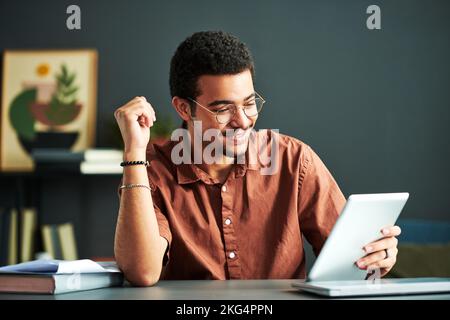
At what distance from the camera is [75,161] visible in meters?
3.10

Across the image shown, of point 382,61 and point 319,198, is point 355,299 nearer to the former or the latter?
point 319,198

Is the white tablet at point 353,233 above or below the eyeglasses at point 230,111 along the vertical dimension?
below

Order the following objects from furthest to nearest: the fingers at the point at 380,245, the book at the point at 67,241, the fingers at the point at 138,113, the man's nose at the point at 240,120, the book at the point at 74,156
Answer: the book at the point at 67,241, the book at the point at 74,156, the man's nose at the point at 240,120, the fingers at the point at 138,113, the fingers at the point at 380,245

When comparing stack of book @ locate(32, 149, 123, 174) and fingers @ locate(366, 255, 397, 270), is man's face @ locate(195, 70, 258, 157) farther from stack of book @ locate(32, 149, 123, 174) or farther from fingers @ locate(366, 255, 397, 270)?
stack of book @ locate(32, 149, 123, 174)

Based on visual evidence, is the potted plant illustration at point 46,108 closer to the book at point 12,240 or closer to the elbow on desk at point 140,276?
the book at point 12,240

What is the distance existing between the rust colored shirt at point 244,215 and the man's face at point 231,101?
0.08 meters

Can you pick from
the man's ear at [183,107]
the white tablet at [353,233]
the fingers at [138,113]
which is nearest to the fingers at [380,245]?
the white tablet at [353,233]

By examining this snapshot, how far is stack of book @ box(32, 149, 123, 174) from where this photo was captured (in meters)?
3.10

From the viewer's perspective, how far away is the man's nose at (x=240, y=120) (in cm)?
153

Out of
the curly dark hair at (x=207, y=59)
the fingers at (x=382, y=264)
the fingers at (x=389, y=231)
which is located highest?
the curly dark hair at (x=207, y=59)

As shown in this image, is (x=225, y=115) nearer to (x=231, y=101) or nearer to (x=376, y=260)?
(x=231, y=101)

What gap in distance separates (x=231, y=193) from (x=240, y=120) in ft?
0.65

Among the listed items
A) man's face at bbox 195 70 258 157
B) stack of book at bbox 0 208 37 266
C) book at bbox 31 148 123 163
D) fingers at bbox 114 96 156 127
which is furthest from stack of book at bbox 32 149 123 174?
fingers at bbox 114 96 156 127

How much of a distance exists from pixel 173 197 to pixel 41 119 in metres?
2.01
